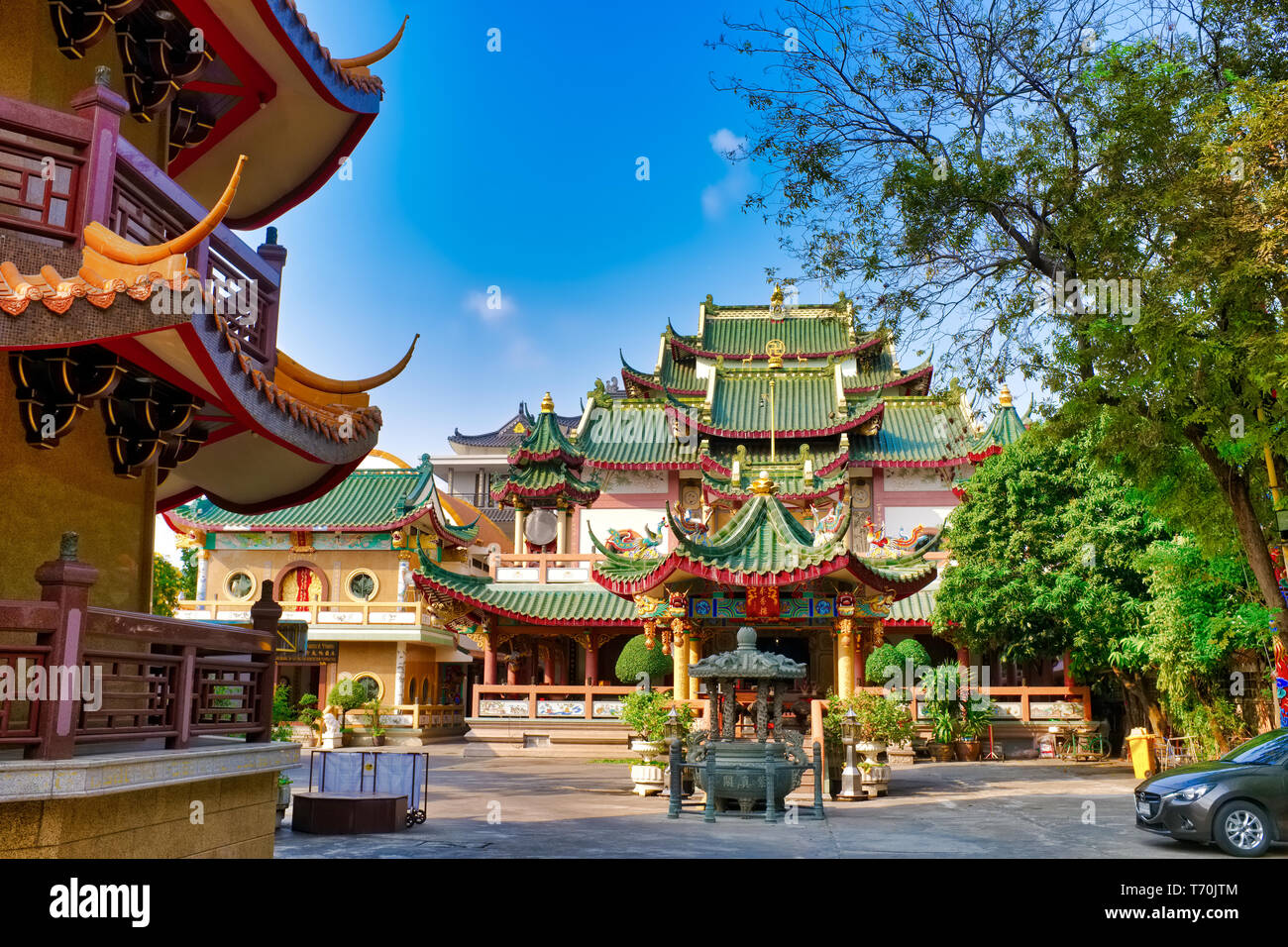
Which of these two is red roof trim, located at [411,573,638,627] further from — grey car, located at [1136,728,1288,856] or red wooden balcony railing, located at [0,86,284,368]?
red wooden balcony railing, located at [0,86,284,368]

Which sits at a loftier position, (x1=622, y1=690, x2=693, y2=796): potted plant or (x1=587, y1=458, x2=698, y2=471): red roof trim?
(x1=587, y1=458, x2=698, y2=471): red roof trim

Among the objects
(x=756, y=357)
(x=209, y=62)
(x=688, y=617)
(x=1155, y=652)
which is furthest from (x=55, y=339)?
(x=756, y=357)

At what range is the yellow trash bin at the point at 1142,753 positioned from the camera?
64.8 feet

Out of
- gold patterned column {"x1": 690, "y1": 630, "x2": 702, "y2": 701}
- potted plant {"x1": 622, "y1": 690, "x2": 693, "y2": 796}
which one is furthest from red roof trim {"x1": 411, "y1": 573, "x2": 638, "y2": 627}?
potted plant {"x1": 622, "y1": 690, "x2": 693, "y2": 796}

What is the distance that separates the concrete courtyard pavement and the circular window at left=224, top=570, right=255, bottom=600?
62.8ft

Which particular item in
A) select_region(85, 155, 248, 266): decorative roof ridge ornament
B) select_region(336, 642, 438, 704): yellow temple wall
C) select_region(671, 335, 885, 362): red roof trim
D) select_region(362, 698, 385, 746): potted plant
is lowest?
select_region(362, 698, 385, 746): potted plant

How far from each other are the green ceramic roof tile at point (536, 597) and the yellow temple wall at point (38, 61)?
68.9 feet

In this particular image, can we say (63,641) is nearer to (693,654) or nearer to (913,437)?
(693,654)

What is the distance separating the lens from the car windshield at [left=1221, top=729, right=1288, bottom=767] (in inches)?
444

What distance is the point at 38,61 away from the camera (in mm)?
7715

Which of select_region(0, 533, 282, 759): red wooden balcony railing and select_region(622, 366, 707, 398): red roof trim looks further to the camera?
select_region(622, 366, 707, 398): red roof trim

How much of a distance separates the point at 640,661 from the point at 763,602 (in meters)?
7.80

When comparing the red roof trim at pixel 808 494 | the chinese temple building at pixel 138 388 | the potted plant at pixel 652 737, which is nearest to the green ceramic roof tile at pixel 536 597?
the red roof trim at pixel 808 494

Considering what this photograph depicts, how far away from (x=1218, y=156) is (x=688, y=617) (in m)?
11.7
